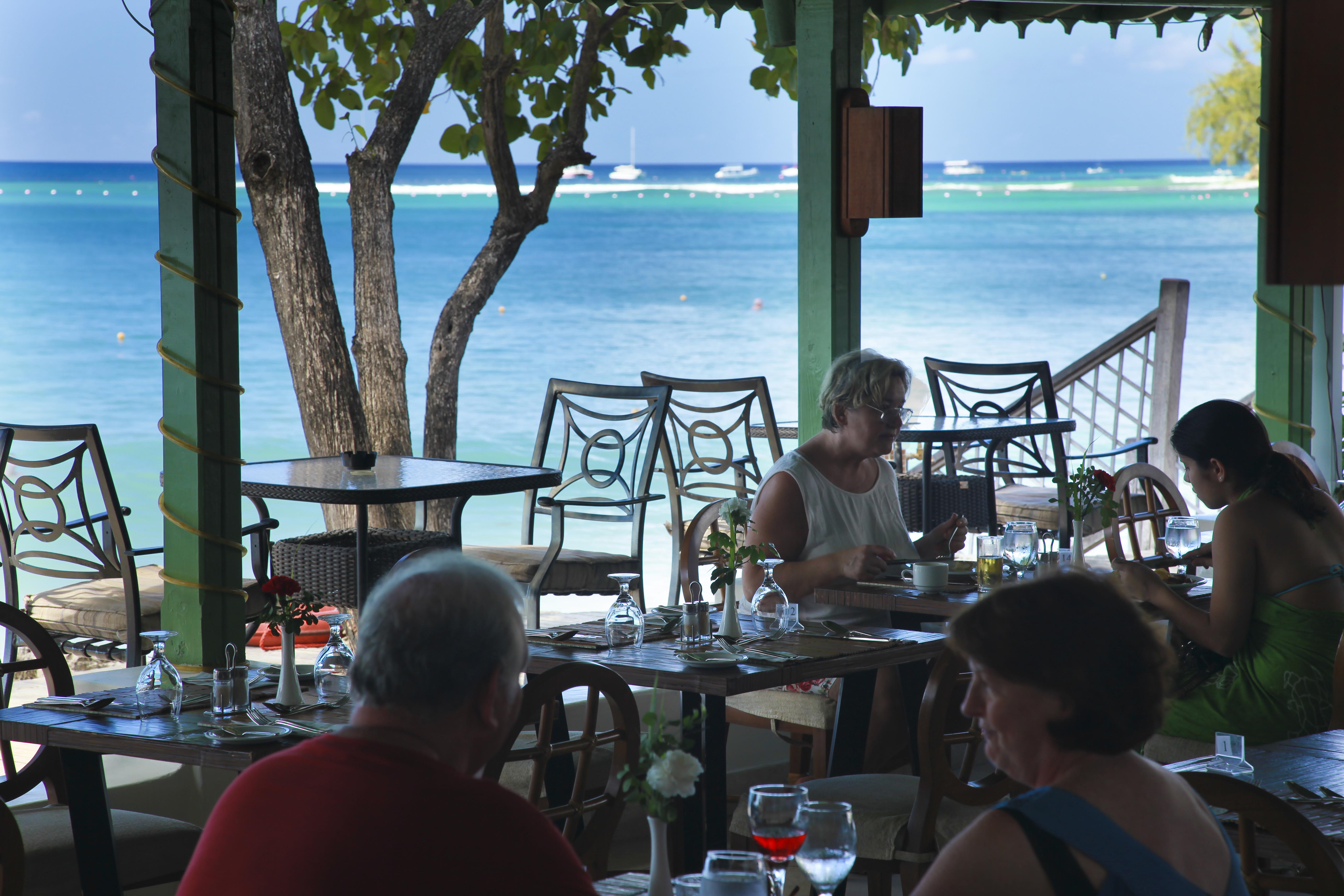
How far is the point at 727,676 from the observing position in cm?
301

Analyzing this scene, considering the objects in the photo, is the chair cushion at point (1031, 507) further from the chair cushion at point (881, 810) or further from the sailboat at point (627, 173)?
the sailboat at point (627, 173)

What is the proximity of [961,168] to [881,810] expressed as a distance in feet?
224

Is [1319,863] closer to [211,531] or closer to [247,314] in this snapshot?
[211,531]

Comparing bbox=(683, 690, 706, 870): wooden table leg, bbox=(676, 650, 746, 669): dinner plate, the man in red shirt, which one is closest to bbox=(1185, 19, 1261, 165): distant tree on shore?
bbox=(676, 650, 746, 669): dinner plate

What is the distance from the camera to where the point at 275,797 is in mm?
1506

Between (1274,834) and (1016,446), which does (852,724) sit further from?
(1016,446)

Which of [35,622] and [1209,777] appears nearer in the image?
[1209,777]

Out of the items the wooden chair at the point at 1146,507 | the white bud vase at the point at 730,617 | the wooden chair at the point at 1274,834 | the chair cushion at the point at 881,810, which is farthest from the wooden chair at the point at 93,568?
the wooden chair at the point at 1274,834

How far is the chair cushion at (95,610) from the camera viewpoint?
5000 millimetres

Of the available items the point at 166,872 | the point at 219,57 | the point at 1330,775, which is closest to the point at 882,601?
the point at 1330,775

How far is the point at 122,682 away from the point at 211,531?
0.58 m

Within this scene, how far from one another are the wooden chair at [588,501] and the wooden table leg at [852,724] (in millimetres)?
1996

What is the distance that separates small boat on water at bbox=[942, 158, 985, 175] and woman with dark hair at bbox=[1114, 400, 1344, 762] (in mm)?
65376

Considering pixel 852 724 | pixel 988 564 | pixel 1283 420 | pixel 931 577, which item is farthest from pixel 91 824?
pixel 1283 420
